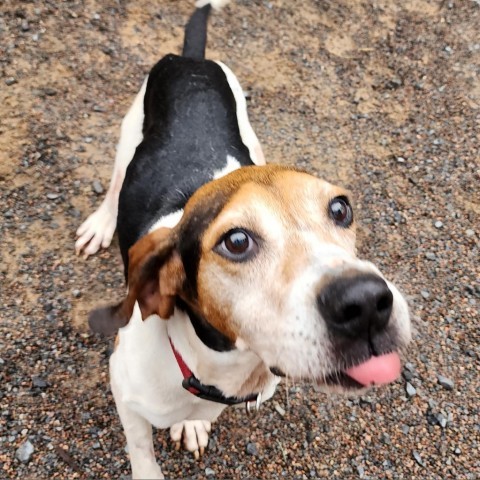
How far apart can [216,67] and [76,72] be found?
171 cm

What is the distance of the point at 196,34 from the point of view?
14.7 ft

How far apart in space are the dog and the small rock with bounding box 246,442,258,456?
0.88ft

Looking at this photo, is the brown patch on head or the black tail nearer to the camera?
the brown patch on head

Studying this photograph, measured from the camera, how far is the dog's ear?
250 centimetres

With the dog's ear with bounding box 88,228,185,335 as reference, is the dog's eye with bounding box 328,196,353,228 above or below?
above

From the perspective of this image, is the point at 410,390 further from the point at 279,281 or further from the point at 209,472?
the point at 279,281

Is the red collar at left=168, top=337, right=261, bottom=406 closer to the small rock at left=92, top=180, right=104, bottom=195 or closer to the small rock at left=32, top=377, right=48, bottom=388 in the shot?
the small rock at left=32, top=377, right=48, bottom=388

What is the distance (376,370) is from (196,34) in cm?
319

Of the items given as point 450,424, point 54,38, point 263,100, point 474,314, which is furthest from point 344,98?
point 450,424

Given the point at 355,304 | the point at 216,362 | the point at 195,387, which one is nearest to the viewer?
the point at 355,304

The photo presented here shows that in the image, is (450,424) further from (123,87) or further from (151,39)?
(151,39)

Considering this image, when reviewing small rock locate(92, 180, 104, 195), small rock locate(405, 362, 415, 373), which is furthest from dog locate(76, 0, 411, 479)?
small rock locate(405, 362, 415, 373)

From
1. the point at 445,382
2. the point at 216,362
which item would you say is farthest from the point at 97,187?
the point at 445,382

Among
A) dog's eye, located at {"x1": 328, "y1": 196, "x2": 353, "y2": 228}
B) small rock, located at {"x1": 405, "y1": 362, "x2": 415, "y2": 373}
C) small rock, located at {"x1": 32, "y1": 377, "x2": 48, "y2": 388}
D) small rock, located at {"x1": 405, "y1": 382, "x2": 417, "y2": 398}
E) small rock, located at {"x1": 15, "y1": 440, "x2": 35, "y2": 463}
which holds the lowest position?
small rock, located at {"x1": 15, "y1": 440, "x2": 35, "y2": 463}
